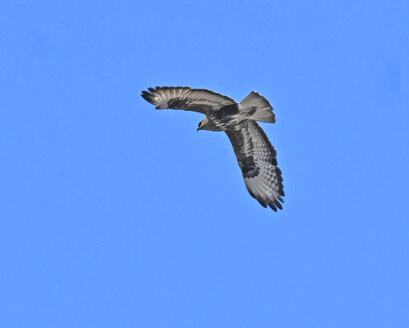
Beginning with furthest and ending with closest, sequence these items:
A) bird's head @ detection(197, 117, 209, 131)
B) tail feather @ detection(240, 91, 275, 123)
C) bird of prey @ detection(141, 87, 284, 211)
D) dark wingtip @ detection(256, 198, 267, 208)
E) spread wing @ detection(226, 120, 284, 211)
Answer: dark wingtip @ detection(256, 198, 267, 208)
spread wing @ detection(226, 120, 284, 211)
bird's head @ detection(197, 117, 209, 131)
bird of prey @ detection(141, 87, 284, 211)
tail feather @ detection(240, 91, 275, 123)

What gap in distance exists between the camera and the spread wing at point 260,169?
49.3 feet

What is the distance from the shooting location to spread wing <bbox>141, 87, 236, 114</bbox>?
44.2ft

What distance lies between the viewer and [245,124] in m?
14.4

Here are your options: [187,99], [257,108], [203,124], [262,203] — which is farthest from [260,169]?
[187,99]

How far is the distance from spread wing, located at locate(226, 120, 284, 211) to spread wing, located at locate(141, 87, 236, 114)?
4.19 feet

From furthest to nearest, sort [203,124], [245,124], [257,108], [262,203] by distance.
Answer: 1. [262,203]
2. [245,124]
3. [203,124]
4. [257,108]

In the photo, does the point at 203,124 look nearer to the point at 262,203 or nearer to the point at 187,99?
the point at 187,99

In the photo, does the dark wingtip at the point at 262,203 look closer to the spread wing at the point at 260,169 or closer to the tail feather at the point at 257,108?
the spread wing at the point at 260,169

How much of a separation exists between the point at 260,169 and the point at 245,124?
4.08 feet

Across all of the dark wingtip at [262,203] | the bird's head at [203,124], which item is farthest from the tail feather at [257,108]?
the dark wingtip at [262,203]

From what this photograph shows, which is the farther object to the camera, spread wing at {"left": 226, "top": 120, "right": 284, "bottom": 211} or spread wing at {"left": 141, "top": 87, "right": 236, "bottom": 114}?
spread wing at {"left": 226, "top": 120, "right": 284, "bottom": 211}

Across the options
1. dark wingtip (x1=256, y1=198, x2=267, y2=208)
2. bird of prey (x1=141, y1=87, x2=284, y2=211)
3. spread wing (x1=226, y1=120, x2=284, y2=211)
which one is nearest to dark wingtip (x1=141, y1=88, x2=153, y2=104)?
bird of prey (x1=141, y1=87, x2=284, y2=211)

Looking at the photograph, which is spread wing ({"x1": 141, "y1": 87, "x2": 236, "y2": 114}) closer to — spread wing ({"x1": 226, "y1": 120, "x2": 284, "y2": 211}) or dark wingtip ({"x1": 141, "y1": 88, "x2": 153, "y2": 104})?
dark wingtip ({"x1": 141, "y1": 88, "x2": 153, "y2": 104})

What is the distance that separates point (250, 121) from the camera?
14391 millimetres
